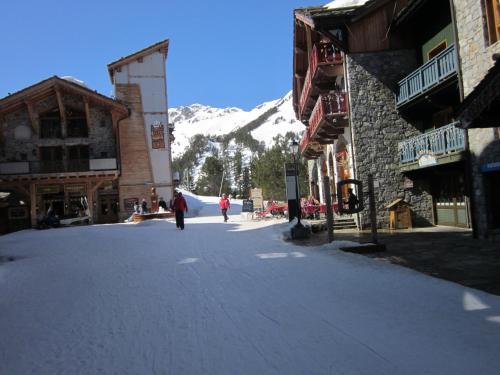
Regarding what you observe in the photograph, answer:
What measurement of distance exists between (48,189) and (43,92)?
22.1 feet

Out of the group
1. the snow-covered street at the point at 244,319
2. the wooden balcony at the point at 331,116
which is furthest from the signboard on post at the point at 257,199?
the snow-covered street at the point at 244,319

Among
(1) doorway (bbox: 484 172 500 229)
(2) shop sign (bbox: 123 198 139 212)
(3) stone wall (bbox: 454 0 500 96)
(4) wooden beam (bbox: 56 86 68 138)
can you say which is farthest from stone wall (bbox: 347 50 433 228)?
(4) wooden beam (bbox: 56 86 68 138)

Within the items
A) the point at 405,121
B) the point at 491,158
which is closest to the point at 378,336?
the point at 491,158

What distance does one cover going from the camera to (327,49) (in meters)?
17.4

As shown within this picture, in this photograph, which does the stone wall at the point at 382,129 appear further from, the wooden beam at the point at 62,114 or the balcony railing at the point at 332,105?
the wooden beam at the point at 62,114

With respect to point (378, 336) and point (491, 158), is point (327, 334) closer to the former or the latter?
point (378, 336)

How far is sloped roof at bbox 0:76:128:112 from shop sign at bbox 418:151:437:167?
74.4 ft

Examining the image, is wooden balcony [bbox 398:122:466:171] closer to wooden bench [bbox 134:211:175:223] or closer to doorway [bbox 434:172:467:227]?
doorway [bbox 434:172:467:227]

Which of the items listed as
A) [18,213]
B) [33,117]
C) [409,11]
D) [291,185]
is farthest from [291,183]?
[18,213]

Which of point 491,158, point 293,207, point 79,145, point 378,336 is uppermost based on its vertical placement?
point 79,145

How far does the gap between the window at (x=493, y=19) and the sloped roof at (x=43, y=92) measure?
25.1 meters

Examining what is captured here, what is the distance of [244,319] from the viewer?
16.0ft

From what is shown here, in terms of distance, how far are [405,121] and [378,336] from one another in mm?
13529

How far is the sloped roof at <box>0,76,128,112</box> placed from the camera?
28781mm
